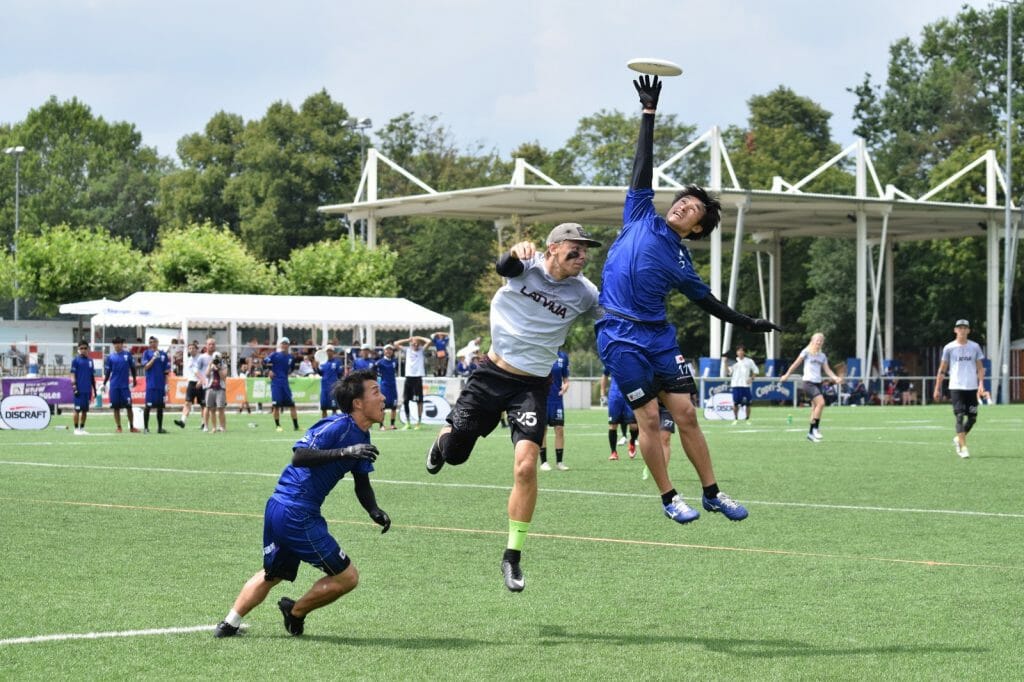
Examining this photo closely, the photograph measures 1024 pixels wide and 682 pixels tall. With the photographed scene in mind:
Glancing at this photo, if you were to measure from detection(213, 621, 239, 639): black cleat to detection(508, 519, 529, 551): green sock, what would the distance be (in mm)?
1783

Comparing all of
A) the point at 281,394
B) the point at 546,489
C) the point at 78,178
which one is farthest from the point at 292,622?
the point at 78,178

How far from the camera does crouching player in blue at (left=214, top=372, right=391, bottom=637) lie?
8.14 m

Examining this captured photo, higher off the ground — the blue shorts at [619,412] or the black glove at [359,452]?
the black glove at [359,452]

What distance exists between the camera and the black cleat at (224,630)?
8062 mm

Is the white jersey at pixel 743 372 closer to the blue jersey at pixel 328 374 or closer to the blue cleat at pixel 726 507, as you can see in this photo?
the blue jersey at pixel 328 374

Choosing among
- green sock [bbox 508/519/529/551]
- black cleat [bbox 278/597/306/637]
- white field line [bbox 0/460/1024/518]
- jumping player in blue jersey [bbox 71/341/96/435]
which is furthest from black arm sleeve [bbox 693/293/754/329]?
jumping player in blue jersey [bbox 71/341/96/435]

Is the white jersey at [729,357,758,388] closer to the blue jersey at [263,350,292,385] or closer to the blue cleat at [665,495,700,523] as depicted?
the blue jersey at [263,350,292,385]

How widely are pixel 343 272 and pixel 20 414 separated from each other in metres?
32.0

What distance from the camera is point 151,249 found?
11362 cm

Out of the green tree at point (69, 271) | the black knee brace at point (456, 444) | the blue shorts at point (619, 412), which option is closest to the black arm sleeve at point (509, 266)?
the black knee brace at point (456, 444)

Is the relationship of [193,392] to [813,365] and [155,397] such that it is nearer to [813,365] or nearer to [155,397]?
[155,397]

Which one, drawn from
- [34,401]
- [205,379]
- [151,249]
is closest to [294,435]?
[205,379]

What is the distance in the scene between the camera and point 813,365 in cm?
2900

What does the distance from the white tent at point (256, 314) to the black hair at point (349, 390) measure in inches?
1543
